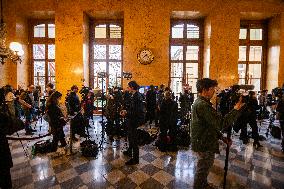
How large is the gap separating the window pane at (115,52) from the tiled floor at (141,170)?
690cm

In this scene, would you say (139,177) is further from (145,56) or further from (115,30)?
(115,30)

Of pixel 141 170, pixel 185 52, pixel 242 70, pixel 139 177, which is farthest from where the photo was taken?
pixel 242 70

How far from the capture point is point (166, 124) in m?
5.70

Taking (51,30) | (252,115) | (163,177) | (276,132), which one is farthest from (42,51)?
(276,132)

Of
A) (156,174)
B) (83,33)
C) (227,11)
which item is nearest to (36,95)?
(83,33)

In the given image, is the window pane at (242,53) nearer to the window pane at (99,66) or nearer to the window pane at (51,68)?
the window pane at (99,66)

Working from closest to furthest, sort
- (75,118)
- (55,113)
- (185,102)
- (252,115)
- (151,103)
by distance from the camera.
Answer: (55,113), (252,115), (75,118), (185,102), (151,103)

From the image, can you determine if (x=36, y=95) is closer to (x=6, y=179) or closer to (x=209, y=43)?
(x=6, y=179)

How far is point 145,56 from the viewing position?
10.5 m

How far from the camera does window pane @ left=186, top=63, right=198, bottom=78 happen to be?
11766 millimetres

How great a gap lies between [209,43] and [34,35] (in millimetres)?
9419

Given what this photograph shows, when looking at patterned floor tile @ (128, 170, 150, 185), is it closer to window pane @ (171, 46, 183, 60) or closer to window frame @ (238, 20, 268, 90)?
window pane @ (171, 46, 183, 60)

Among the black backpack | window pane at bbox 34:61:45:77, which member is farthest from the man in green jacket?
window pane at bbox 34:61:45:77

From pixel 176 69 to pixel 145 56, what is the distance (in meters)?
2.25
